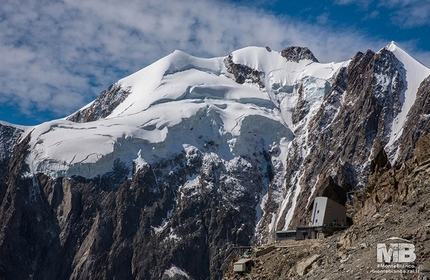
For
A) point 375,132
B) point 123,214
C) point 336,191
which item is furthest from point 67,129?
point 336,191

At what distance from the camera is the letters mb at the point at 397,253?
2996 centimetres

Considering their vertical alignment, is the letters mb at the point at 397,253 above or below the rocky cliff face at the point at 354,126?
below

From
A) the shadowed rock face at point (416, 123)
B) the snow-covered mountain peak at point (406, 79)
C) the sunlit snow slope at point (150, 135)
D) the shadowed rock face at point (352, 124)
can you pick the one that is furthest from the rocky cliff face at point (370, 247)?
the sunlit snow slope at point (150, 135)

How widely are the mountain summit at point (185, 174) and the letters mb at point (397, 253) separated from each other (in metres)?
120

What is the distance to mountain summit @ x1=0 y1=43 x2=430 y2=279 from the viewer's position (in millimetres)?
160875

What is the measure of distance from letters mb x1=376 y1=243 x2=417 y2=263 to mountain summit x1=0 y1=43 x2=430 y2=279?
120011 mm

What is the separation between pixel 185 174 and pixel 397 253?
149135mm

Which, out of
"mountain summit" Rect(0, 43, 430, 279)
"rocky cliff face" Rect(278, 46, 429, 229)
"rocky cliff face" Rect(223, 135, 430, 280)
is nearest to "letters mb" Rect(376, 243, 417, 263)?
"rocky cliff face" Rect(223, 135, 430, 280)

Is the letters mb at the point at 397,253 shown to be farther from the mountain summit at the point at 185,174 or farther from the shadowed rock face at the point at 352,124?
the shadowed rock face at the point at 352,124

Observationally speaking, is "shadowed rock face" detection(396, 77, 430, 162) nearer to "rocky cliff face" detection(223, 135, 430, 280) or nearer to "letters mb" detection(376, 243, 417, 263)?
"rocky cliff face" detection(223, 135, 430, 280)

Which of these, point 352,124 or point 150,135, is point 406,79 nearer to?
point 352,124

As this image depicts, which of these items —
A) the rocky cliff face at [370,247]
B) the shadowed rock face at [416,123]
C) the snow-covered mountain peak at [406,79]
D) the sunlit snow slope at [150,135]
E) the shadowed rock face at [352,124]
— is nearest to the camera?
the rocky cliff face at [370,247]

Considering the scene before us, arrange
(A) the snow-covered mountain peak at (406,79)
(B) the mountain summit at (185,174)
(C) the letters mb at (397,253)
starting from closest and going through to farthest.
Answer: (C) the letters mb at (397,253) → (B) the mountain summit at (185,174) → (A) the snow-covered mountain peak at (406,79)

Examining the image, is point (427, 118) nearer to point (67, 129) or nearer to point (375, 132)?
point (375, 132)
